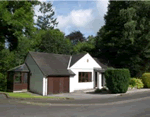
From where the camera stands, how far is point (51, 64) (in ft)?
72.2

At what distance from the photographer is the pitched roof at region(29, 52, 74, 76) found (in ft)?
66.2

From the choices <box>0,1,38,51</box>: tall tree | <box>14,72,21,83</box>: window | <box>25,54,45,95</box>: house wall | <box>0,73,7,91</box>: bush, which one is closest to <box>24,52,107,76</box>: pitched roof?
<box>25,54,45,95</box>: house wall

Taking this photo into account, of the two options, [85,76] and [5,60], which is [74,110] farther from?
[5,60]

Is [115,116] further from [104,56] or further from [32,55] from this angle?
[104,56]

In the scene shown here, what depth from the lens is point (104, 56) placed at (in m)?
32.6

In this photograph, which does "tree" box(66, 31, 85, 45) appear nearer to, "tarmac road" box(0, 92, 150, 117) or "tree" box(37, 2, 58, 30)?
"tree" box(37, 2, 58, 30)

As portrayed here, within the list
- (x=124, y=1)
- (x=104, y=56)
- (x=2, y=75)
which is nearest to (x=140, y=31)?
(x=124, y=1)

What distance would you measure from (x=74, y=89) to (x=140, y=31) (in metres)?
13.2

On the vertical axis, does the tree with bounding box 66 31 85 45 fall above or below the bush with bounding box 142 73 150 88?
above

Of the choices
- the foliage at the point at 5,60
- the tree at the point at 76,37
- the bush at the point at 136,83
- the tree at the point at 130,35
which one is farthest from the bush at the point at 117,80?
the tree at the point at 76,37

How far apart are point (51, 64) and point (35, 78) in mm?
2772

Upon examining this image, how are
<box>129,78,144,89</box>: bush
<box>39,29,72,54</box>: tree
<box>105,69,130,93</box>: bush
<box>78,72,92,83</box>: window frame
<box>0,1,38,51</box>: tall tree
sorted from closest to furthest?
<box>105,69,130,93</box>: bush < <box>0,1,38,51</box>: tall tree < <box>129,78,144,89</box>: bush < <box>78,72,92,83</box>: window frame < <box>39,29,72,54</box>: tree

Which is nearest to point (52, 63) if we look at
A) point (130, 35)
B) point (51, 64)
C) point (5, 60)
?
point (51, 64)

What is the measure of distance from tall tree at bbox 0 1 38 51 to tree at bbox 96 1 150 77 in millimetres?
13204
